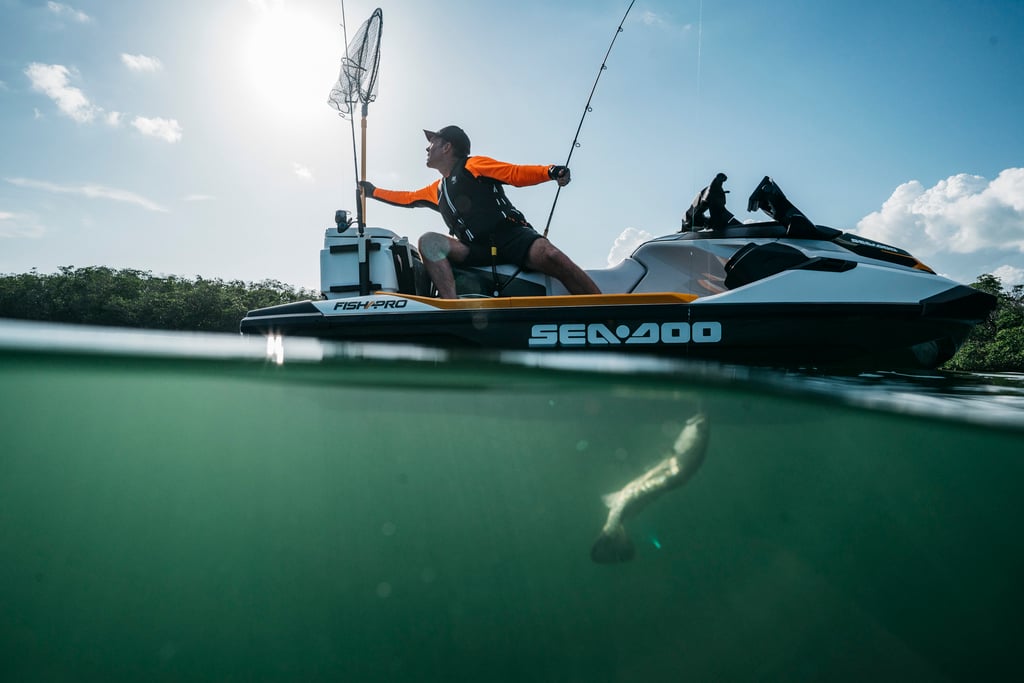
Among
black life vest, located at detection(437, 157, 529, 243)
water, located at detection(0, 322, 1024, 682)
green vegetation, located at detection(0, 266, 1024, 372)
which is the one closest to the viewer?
black life vest, located at detection(437, 157, 529, 243)

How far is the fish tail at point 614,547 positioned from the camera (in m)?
6.14

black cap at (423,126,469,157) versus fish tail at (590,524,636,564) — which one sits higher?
black cap at (423,126,469,157)

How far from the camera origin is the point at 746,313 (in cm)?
301

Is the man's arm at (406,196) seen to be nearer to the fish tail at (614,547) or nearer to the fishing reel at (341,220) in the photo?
the fishing reel at (341,220)

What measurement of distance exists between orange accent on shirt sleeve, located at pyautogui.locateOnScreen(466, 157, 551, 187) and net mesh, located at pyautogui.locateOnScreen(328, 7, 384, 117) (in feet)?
4.18

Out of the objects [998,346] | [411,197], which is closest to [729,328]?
[411,197]

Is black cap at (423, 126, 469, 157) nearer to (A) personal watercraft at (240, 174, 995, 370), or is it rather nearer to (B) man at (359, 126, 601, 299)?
(B) man at (359, 126, 601, 299)

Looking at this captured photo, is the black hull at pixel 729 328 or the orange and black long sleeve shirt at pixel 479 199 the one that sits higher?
the orange and black long sleeve shirt at pixel 479 199

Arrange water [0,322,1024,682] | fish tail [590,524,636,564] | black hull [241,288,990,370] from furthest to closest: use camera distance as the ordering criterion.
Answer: fish tail [590,524,636,564]
water [0,322,1024,682]
black hull [241,288,990,370]

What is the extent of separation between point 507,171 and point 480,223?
0.41 m

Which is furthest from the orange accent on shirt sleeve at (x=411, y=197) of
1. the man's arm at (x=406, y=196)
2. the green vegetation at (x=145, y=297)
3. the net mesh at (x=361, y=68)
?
the green vegetation at (x=145, y=297)

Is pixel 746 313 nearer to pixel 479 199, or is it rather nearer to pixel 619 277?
pixel 619 277

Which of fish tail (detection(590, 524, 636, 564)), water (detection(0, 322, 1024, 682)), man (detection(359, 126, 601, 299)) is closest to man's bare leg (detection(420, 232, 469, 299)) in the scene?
man (detection(359, 126, 601, 299))

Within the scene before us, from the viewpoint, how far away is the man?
3613 mm
